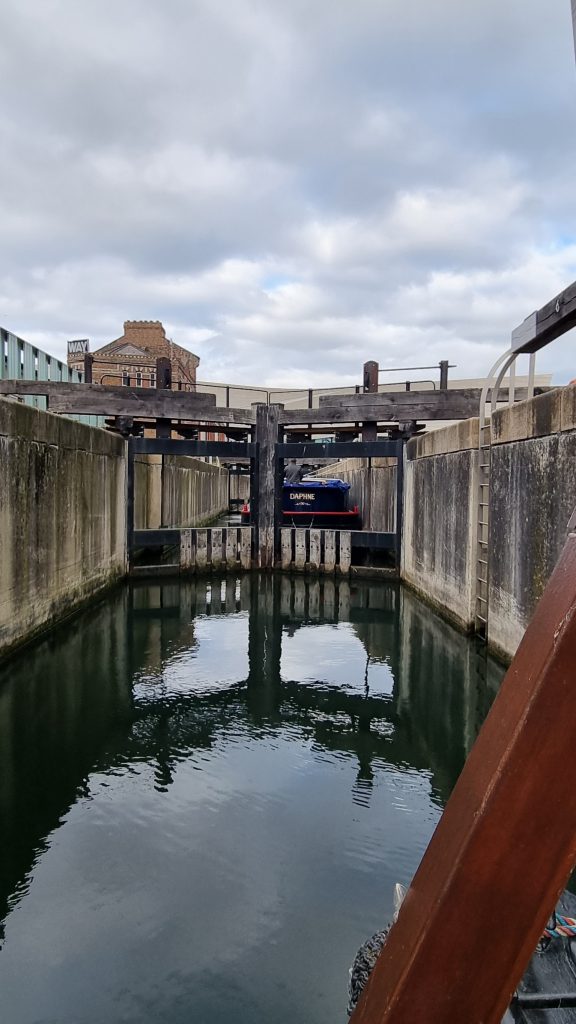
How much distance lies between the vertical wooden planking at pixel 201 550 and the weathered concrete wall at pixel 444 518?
4.12 metres

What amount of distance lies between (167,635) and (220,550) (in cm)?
514

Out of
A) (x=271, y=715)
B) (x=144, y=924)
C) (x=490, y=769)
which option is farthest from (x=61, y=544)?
(x=490, y=769)

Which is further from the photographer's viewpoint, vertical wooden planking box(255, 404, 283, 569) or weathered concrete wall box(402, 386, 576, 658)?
vertical wooden planking box(255, 404, 283, 569)

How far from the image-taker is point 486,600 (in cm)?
820

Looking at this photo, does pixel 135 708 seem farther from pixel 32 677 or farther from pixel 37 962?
pixel 37 962

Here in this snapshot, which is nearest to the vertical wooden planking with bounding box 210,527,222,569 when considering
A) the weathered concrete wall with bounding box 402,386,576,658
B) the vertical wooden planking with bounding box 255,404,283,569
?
the vertical wooden planking with bounding box 255,404,283,569

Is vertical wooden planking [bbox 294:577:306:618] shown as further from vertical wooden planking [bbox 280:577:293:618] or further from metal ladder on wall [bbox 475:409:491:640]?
metal ladder on wall [bbox 475:409:491:640]

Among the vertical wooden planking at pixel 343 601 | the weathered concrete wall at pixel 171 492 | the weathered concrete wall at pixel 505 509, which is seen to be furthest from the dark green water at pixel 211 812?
the weathered concrete wall at pixel 171 492

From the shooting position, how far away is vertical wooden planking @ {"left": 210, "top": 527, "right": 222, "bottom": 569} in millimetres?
14109

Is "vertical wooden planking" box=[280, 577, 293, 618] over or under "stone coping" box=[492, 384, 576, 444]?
under

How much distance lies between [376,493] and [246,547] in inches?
196

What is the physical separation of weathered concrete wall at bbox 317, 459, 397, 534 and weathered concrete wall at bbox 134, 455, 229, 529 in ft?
17.5

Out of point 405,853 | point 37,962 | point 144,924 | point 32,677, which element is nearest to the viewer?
point 37,962

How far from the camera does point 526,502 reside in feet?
21.2
